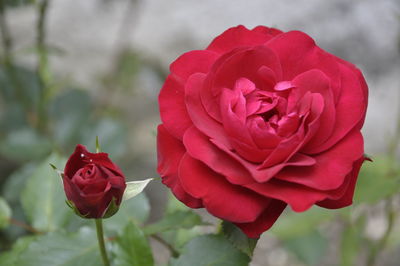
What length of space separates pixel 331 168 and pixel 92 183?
0.21m

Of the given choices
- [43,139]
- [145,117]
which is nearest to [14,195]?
[43,139]

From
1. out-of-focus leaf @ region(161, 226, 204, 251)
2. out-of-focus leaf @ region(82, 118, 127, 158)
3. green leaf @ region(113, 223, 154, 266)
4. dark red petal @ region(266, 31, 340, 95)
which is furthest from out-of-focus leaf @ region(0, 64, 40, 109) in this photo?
dark red petal @ region(266, 31, 340, 95)

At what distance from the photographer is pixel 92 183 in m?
0.49

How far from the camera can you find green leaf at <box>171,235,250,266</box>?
0.59m

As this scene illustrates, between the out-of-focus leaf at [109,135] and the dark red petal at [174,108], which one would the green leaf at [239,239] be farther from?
the out-of-focus leaf at [109,135]

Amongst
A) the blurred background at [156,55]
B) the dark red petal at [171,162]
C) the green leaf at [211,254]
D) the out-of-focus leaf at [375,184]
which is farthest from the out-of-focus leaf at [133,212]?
the blurred background at [156,55]

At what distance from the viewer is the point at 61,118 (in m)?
1.36

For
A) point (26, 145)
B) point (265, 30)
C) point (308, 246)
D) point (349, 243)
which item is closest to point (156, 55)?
point (26, 145)

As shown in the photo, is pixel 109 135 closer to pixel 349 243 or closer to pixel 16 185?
pixel 16 185

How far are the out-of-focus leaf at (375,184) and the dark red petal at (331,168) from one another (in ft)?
1.34

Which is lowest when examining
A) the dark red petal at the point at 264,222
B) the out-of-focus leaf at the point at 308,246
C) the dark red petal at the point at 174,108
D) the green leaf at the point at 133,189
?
the out-of-focus leaf at the point at 308,246

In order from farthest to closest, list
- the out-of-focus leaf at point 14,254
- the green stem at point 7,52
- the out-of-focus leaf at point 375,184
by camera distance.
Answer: the green stem at point 7,52, the out-of-focus leaf at point 375,184, the out-of-focus leaf at point 14,254

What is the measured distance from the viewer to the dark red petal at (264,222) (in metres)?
0.49

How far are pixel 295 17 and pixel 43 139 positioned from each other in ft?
2.77
